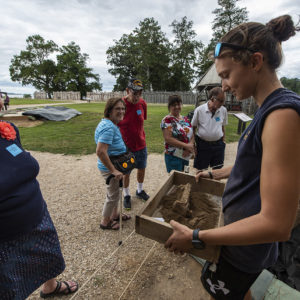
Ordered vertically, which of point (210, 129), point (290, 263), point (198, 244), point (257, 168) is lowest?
point (290, 263)

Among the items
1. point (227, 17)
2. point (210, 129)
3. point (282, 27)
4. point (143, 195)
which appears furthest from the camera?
point (227, 17)

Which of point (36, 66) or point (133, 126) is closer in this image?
point (133, 126)

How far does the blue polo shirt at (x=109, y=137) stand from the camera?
2.47 meters

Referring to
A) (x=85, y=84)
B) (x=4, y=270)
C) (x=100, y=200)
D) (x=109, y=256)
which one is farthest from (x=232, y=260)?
(x=85, y=84)

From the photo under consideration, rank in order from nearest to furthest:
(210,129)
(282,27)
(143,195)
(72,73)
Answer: (282,27), (210,129), (143,195), (72,73)

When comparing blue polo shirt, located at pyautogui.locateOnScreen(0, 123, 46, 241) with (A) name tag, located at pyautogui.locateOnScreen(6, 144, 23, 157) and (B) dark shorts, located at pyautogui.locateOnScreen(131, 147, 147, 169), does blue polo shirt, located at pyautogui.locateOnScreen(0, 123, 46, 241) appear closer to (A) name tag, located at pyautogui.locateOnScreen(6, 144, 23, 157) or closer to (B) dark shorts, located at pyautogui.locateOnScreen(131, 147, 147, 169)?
(A) name tag, located at pyautogui.locateOnScreen(6, 144, 23, 157)

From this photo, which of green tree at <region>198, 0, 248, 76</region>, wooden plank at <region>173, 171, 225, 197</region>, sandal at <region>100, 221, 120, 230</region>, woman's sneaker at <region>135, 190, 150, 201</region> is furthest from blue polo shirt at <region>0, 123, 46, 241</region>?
green tree at <region>198, 0, 248, 76</region>

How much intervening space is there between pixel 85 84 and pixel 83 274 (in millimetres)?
55001

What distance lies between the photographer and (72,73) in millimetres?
49188

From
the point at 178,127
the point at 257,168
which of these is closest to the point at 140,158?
the point at 178,127

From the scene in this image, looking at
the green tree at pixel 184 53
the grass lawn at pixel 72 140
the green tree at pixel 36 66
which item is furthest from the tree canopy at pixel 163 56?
the grass lawn at pixel 72 140

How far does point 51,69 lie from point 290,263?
6136cm

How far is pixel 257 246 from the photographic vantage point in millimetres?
1058

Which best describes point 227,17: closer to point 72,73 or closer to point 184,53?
point 184,53
